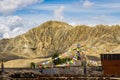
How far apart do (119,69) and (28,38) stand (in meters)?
124

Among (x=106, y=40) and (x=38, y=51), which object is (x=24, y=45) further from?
(x=106, y=40)

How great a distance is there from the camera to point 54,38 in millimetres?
165500

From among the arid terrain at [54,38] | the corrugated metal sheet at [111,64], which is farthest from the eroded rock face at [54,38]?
the corrugated metal sheet at [111,64]

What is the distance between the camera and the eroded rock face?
15162 cm

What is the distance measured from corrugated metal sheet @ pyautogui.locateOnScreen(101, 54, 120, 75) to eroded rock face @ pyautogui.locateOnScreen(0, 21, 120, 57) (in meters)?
101

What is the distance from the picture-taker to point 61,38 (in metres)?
164

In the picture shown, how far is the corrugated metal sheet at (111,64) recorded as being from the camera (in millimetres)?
41250

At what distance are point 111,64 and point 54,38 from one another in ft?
408

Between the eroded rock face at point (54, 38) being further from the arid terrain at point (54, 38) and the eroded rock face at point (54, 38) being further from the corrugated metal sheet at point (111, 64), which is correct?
the corrugated metal sheet at point (111, 64)

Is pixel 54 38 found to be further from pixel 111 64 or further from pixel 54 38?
pixel 111 64

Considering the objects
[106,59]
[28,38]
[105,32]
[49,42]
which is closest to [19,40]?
[28,38]

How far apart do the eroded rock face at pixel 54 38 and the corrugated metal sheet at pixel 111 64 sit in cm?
10094

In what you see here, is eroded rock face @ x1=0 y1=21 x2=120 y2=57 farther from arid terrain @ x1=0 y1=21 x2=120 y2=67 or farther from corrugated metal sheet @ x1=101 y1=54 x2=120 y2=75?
corrugated metal sheet @ x1=101 y1=54 x2=120 y2=75

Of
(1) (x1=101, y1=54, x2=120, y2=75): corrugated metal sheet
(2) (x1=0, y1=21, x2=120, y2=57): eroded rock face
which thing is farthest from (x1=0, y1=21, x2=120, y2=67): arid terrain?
(1) (x1=101, y1=54, x2=120, y2=75): corrugated metal sheet
